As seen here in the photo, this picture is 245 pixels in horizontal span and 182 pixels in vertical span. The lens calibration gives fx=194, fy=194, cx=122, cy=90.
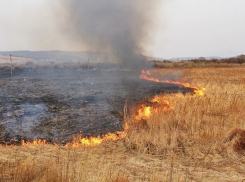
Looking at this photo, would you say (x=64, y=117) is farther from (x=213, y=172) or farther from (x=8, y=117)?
(x=213, y=172)

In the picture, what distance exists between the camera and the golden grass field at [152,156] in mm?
3734

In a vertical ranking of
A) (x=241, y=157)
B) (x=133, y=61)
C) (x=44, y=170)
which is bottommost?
(x=241, y=157)

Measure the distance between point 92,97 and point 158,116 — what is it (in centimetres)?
613

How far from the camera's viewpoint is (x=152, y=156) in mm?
5371

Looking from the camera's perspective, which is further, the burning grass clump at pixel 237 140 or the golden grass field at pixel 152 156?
the burning grass clump at pixel 237 140

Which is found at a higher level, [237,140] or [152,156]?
[237,140]

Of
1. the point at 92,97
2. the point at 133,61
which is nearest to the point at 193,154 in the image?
the point at 92,97

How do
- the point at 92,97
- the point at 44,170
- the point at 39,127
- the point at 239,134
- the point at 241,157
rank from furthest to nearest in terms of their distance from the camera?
the point at 92,97 → the point at 39,127 → the point at 239,134 → the point at 241,157 → the point at 44,170

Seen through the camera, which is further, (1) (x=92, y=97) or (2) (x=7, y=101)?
(1) (x=92, y=97)

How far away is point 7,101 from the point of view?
1123cm

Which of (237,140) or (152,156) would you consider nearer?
(152,156)

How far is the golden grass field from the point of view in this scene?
3734 mm

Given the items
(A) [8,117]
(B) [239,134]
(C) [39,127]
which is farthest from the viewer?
(A) [8,117]

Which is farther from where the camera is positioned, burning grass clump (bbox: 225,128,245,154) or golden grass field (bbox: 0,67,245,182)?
burning grass clump (bbox: 225,128,245,154)
